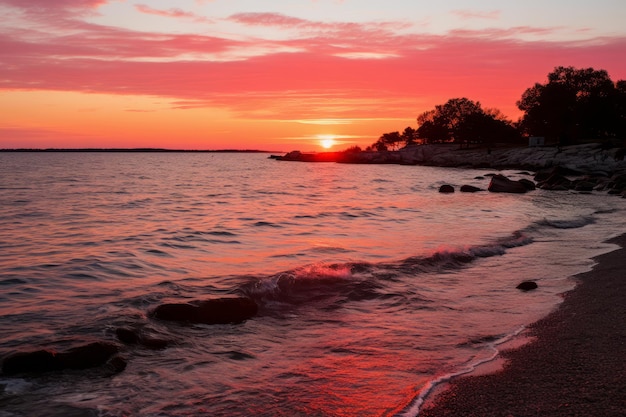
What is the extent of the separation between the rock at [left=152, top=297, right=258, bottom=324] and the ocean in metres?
0.25

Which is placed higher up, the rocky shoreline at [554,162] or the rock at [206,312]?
the rocky shoreline at [554,162]

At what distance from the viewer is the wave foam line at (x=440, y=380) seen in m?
6.28

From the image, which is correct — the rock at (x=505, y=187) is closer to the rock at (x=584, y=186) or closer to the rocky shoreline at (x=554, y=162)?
the rocky shoreline at (x=554, y=162)

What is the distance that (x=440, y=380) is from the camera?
23.6 feet

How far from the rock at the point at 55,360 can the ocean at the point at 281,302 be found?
208mm

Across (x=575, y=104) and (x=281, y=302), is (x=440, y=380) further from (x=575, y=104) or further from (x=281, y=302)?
(x=575, y=104)

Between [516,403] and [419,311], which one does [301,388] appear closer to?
[516,403]

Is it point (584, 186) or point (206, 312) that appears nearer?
point (206, 312)

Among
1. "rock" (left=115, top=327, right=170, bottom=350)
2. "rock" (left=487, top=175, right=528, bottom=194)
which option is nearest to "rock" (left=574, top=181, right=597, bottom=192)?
"rock" (left=487, top=175, right=528, bottom=194)

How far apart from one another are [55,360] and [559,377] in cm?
701

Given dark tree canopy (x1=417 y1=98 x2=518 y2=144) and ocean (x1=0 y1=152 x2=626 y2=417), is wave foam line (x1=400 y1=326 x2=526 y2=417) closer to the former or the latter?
ocean (x1=0 y1=152 x2=626 y2=417)

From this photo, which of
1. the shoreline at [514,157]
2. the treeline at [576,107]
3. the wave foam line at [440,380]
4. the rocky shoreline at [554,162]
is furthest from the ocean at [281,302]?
the treeline at [576,107]

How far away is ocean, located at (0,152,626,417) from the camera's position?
7098mm

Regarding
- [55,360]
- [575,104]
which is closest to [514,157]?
[575,104]
